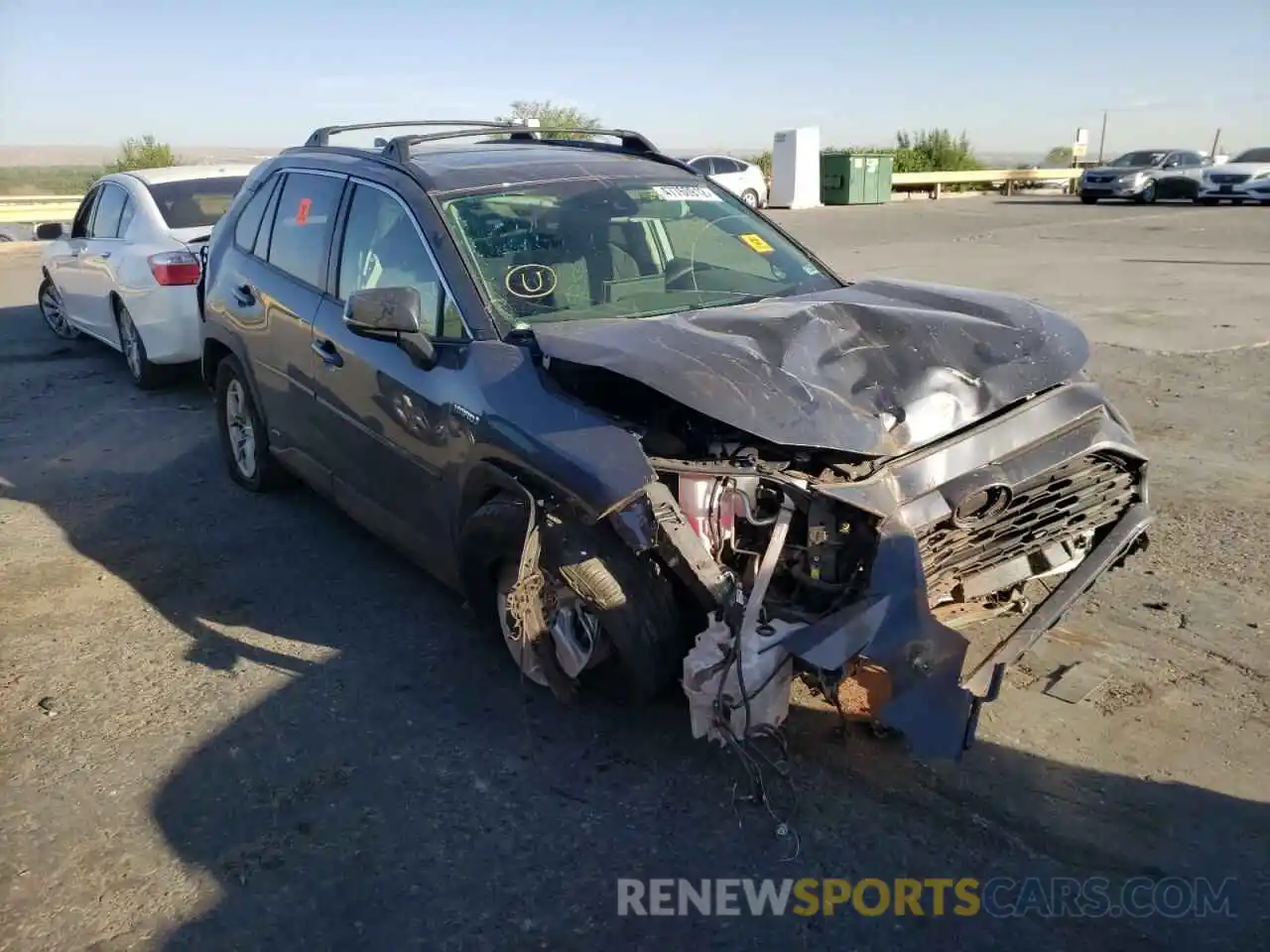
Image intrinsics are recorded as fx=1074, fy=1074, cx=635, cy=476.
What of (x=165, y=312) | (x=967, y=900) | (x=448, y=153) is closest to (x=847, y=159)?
(x=165, y=312)

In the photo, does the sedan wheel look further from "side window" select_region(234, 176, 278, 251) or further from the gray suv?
the gray suv

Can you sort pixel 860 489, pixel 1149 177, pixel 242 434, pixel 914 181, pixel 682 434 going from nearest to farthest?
pixel 860 489 → pixel 682 434 → pixel 242 434 → pixel 1149 177 → pixel 914 181

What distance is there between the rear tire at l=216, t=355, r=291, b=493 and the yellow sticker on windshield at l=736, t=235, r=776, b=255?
268 centimetres

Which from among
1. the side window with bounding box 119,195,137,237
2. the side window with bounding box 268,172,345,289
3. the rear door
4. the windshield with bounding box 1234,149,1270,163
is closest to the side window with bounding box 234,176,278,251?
the rear door

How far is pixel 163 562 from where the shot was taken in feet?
17.3

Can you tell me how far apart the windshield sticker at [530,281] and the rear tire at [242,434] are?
2197mm

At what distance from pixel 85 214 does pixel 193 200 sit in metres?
1.71

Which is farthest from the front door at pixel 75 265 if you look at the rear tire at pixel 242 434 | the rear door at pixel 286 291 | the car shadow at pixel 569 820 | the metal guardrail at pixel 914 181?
the metal guardrail at pixel 914 181

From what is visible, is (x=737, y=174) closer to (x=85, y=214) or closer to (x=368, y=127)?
(x=85, y=214)

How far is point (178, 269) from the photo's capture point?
795cm

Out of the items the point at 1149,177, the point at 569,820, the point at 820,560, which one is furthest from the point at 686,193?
the point at 1149,177

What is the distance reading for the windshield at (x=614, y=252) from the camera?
405 centimetres

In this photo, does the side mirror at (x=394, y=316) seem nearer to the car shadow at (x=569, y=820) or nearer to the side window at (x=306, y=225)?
the side window at (x=306, y=225)

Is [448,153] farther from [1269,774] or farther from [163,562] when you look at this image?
[1269,774]
